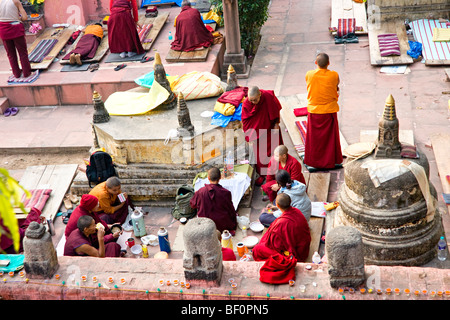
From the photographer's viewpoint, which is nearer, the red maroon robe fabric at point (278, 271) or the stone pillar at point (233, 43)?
the red maroon robe fabric at point (278, 271)

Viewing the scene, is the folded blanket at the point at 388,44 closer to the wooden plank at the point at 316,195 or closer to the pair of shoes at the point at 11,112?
the wooden plank at the point at 316,195

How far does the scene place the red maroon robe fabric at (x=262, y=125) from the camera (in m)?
8.74

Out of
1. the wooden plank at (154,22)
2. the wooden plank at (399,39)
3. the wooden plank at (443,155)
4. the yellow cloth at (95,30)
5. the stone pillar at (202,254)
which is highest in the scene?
the stone pillar at (202,254)

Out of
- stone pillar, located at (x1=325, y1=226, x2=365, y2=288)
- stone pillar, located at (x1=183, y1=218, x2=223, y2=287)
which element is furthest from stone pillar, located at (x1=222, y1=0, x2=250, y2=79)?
stone pillar, located at (x1=325, y1=226, x2=365, y2=288)

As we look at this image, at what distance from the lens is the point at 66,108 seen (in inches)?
486

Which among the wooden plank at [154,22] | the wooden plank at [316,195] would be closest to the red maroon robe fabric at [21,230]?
the wooden plank at [316,195]

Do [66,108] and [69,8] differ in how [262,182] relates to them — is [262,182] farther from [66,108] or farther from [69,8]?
[69,8]

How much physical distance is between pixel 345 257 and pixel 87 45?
9.47m

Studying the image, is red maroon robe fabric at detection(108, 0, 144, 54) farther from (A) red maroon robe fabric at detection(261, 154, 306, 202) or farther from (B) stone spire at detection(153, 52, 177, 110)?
(A) red maroon robe fabric at detection(261, 154, 306, 202)

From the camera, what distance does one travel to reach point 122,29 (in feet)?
41.6

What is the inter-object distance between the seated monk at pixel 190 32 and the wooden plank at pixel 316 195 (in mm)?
4878

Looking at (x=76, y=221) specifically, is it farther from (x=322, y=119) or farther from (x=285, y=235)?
(x=322, y=119)

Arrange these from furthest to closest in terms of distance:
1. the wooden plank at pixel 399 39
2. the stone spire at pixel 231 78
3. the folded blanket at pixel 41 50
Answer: the folded blanket at pixel 41 50 → the wooden plank at pixel 399 39 → the stone spire at pixel 231 78
